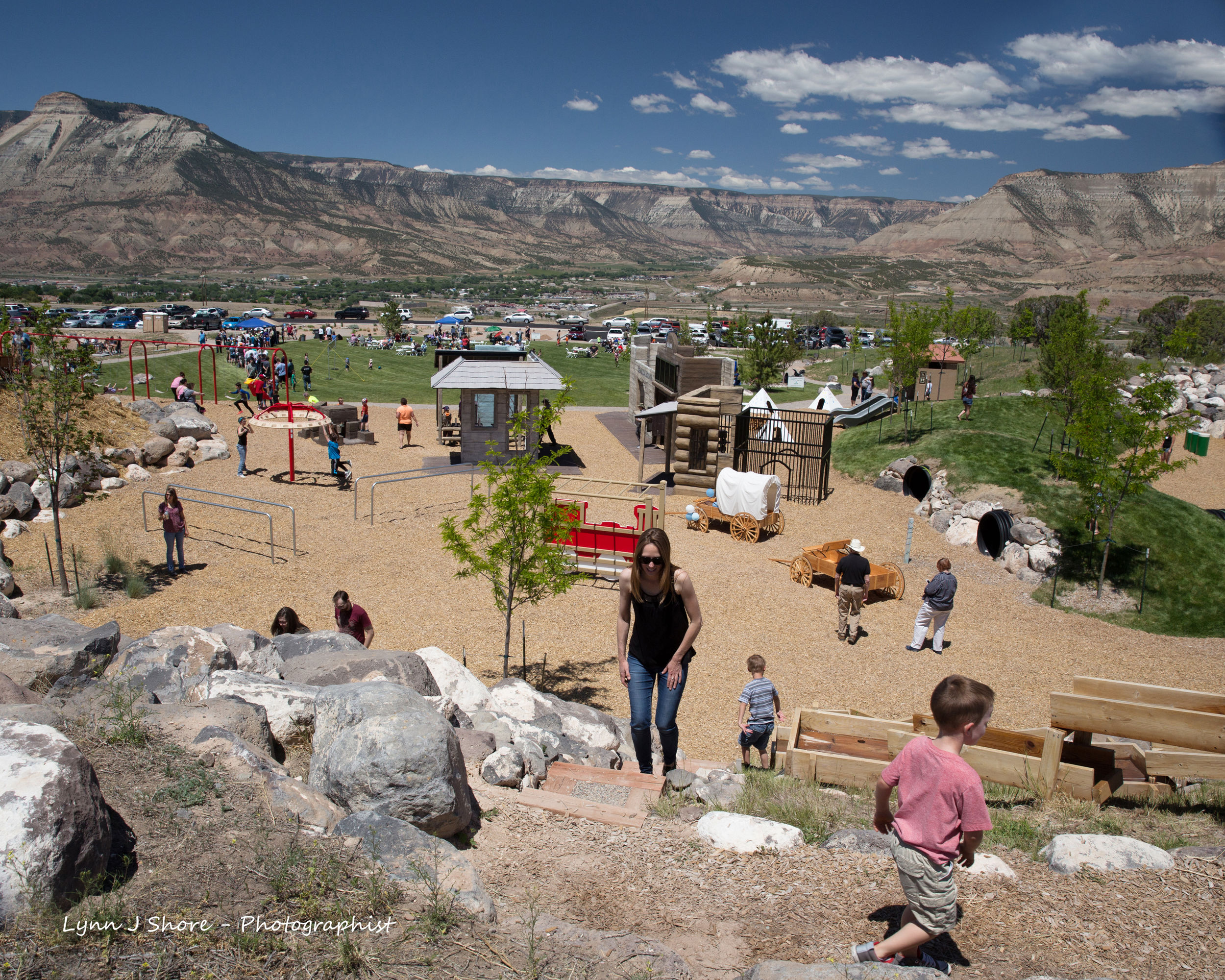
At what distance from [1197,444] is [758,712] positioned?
27.2 metres

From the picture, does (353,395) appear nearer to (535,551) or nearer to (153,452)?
(153,452)

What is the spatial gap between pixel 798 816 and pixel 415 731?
2.67m

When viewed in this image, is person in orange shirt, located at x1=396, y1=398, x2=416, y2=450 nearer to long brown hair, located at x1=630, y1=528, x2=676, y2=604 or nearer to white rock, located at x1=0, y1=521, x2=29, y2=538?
white rock, located at x1=0, y1=521, x2=29, y2=538

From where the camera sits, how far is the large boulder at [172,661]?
6.59 meters

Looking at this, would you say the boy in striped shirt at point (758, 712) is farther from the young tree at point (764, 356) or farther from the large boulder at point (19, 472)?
the young tree at point (764, 356)

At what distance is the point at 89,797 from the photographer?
351cm

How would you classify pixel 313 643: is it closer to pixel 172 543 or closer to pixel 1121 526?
pixel 172 543

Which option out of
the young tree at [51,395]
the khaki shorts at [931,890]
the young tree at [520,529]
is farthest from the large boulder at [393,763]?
the young tree at [51,395]

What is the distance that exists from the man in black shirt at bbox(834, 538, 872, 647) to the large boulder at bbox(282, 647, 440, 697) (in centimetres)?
644

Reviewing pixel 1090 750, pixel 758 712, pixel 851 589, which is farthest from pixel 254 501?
pixel 1090 750

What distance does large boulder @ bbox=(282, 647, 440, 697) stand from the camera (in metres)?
7.32

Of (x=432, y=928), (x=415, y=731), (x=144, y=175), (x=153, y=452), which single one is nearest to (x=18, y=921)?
(x=432, y=928)

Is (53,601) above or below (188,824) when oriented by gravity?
below

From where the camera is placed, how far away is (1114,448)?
1457 centimetres
